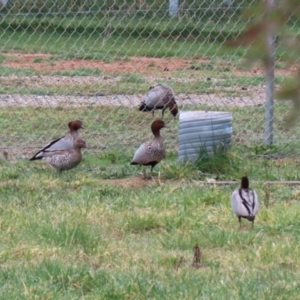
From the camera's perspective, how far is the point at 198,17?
783 cm

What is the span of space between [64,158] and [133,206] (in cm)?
135

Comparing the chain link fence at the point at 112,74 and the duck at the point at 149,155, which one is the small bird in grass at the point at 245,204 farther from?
the duck at the point at 149,155

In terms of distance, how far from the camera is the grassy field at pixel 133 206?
3.95 m

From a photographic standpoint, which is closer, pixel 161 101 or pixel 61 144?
pixel 61 144

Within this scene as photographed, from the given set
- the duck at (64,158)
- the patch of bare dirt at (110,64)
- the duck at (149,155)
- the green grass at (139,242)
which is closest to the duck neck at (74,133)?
the duck at (64,158)

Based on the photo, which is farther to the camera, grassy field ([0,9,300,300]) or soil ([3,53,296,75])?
soil ([3,53,296,75])

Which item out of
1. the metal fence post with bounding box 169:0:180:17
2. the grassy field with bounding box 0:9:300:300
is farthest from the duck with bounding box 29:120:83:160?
the metal fence post with bounding box 169:0:180:17

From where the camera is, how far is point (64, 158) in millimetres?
6871

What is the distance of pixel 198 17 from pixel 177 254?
3781mm

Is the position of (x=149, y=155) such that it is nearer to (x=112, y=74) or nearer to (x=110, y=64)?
(x=112, y=74)

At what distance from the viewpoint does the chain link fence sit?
25.3 feet

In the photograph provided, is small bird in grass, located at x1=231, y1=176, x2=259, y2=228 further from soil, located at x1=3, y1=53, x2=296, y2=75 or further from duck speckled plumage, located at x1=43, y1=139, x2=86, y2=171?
soil, located at x1=3, y1=53, x2=296, y2=75

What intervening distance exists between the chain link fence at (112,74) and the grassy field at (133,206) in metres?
0.03

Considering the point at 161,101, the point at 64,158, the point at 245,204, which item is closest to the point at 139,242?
the point at 245,204
